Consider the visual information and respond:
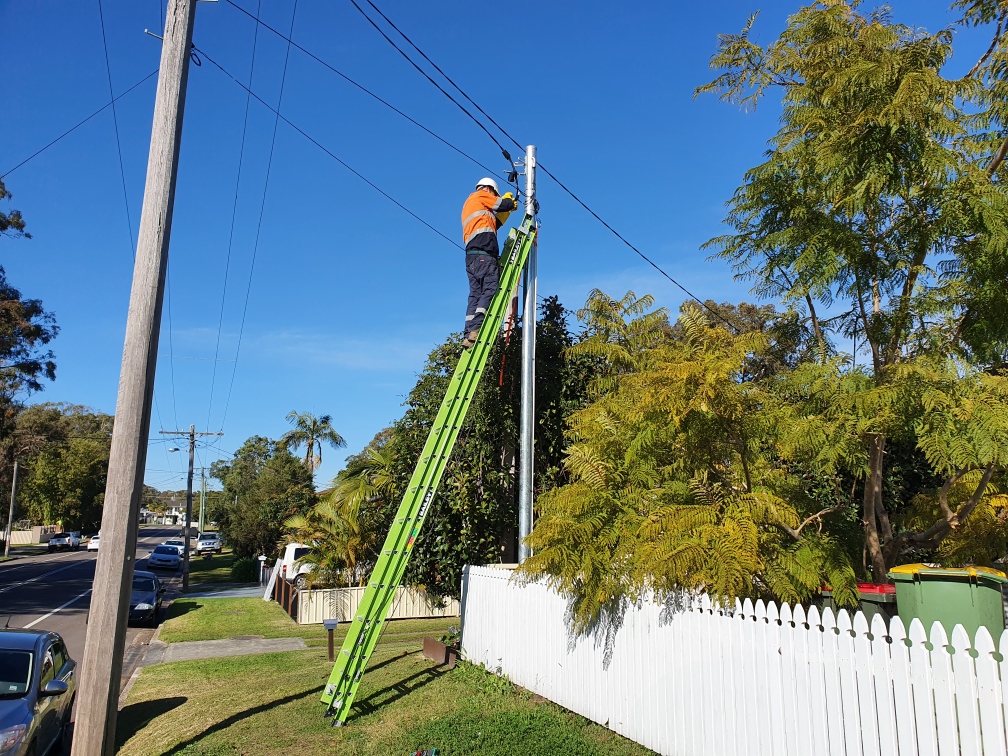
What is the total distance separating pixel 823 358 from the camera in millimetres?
7129

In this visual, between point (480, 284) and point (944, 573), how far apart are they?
25.9 feet

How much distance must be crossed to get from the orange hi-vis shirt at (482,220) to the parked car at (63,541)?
2752 inches

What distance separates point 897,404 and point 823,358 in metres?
1.13

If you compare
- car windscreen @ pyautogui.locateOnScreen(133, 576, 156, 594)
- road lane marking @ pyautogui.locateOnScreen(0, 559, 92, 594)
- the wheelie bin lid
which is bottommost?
road lane marking @ pyautogui.locateOnScreen(0, 559, 92, 594)

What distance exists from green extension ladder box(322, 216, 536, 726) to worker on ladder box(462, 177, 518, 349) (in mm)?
292

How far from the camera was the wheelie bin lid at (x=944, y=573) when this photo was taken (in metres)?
5.62

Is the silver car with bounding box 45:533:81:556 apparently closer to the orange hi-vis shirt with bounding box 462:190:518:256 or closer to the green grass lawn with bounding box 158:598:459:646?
the green grass lawn with bounding box 158:598:459:646

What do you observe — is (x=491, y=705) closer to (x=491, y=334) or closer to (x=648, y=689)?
(x=648, y=689)

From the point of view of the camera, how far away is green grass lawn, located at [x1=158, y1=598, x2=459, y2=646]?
54.1 feet

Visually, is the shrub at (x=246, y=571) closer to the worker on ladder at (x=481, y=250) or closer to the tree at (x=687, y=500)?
the worker on ladder at (x=481, y=250)

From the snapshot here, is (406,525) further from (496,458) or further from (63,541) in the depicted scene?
(63,541)

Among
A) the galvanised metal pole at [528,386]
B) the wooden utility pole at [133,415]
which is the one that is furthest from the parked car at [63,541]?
the wooden utility pole at [133,415]

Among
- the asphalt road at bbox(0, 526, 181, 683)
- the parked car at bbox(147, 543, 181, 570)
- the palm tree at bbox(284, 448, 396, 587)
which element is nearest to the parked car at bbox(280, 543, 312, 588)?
the palm tree at bbox(284, 448, 396, 587)

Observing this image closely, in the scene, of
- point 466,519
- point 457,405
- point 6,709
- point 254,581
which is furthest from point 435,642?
point 254,581
